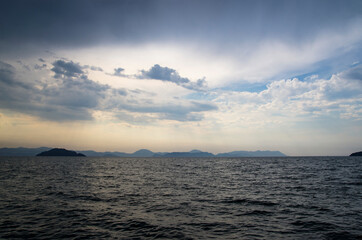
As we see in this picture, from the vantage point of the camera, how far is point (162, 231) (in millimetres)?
15297

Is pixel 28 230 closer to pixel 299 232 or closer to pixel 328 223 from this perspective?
pixel 299 232

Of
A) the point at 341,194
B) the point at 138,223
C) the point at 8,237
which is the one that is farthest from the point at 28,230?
the point at 341,194

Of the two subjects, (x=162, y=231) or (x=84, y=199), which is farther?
(x=84, y=199)

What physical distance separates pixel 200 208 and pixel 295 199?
42.3 ft

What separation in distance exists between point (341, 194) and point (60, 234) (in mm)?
33107

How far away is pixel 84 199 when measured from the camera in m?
25.9

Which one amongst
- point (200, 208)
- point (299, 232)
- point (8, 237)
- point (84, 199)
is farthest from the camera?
point (84, 199)

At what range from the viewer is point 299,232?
592 inches

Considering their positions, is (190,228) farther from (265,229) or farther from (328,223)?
(328,223)

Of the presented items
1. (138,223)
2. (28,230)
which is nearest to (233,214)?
(138,223)

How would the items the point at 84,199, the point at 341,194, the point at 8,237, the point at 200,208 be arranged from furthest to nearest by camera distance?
the point at 341,194 < the point at 84,199 < the point at 200,208 < the point at 8,237

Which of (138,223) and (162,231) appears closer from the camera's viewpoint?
(162,231)

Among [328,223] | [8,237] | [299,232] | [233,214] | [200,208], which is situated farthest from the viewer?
[200,208]

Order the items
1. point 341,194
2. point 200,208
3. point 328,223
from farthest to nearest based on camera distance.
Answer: point 341,194, point 200,208, point 328,223
